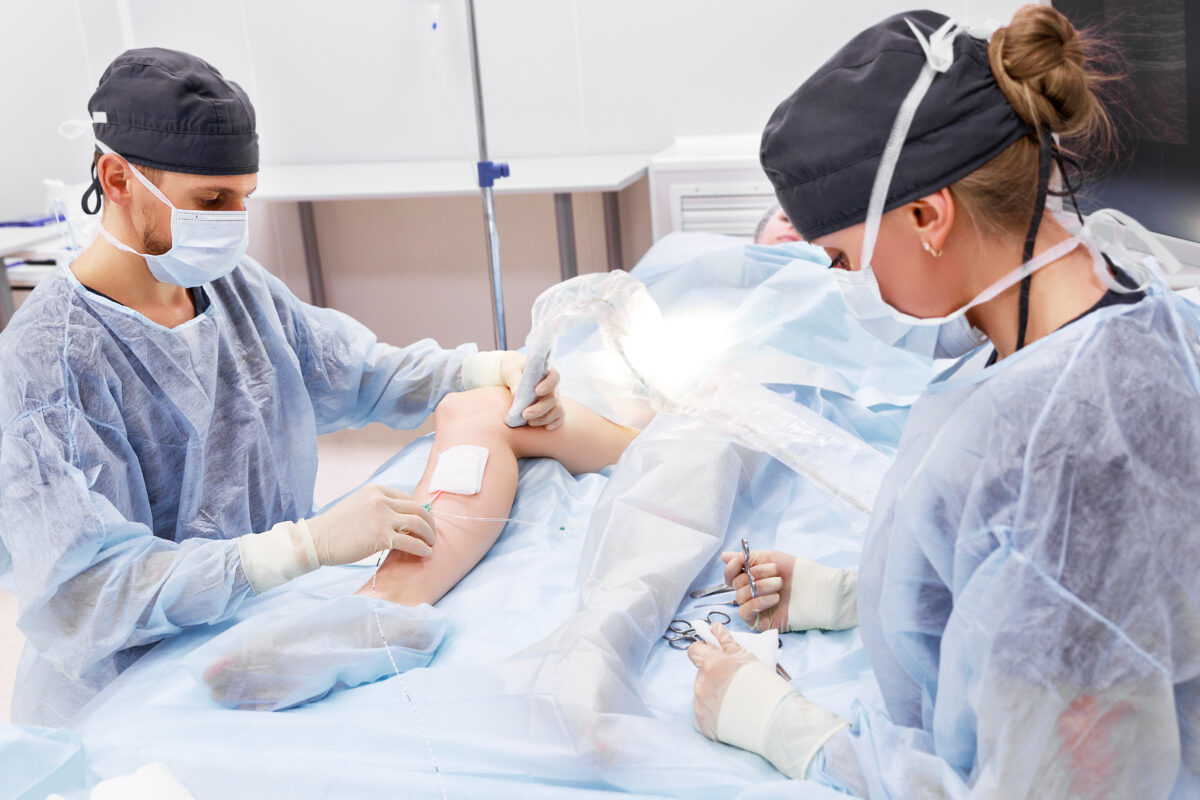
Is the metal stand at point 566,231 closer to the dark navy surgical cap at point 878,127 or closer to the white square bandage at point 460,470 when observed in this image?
the white square bandage at point 460,470

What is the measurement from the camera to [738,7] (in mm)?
3275

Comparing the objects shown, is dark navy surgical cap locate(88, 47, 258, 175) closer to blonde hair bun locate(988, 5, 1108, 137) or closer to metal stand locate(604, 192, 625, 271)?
blonde hair bun locate(988, 5, 1108, 137)

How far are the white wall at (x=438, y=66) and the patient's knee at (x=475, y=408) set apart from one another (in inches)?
76.8

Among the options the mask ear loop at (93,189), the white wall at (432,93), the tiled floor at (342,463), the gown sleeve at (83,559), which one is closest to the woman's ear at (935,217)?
the gown sleeve at (83,559)

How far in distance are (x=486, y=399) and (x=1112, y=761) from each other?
117 centimetres

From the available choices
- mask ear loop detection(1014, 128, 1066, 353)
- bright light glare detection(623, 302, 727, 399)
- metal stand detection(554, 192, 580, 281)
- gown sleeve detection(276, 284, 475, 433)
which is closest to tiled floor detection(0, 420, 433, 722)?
metal stand detection(554, 192, 580, 281)

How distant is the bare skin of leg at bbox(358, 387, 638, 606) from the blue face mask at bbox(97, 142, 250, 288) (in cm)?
45

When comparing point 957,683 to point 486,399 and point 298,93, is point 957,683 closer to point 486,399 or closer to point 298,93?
point 486,399

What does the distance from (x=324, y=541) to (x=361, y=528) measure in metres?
0.05

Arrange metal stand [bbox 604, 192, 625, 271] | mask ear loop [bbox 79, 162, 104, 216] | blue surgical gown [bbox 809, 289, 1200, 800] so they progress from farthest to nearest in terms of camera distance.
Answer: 1. metal stand [bbox 604, 192, 625, 271]
2. mask ear loop [bbox 79, 162, 104, 216]
3. blue surgical gown [bbox 809, 289, 1200, 800]

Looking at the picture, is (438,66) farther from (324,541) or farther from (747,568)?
(747,568)

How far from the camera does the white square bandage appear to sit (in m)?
1.57

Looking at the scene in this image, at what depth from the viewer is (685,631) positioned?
1.34 metres

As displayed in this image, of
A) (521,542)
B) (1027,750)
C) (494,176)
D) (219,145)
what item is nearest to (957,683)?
(1027,750)
